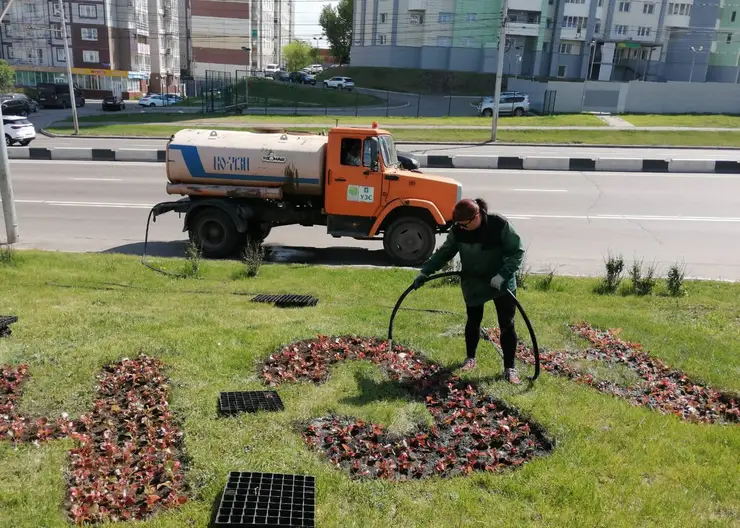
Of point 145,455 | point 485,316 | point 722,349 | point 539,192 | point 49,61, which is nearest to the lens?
point 145,455

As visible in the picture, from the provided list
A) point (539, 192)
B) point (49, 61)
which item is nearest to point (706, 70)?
point (539, 192)

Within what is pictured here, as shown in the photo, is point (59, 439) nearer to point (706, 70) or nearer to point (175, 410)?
point (175, 410)

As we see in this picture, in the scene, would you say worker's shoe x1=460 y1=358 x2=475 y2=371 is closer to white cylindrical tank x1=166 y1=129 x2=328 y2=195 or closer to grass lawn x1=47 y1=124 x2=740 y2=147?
white cylindrical tank x1=166 y1=129 x2=328 y2=195

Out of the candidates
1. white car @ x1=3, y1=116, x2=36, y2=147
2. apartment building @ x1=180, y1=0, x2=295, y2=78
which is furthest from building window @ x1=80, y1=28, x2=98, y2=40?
white car @ x1=3, y1=116, x2=36, y2=147

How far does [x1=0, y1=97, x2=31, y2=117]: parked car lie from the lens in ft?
153

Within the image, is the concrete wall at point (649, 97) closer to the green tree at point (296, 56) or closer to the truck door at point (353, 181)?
the truck door at point (353, 181)

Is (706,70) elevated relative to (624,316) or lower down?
elevated

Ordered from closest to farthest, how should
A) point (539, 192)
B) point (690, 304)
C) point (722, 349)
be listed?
point (722, 349)
point (690, 304)
point (539, 192)

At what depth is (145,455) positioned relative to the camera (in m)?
4.65

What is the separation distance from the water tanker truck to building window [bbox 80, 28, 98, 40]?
6717 cm

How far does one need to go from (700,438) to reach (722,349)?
2.31m

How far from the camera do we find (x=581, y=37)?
2842 inches

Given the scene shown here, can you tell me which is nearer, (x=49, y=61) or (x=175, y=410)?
(x=175, y=410)

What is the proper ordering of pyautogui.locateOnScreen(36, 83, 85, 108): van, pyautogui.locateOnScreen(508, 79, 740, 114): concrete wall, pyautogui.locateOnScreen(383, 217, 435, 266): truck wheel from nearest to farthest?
1. pyautogui.locateOnScreen(383, 217, 435, 266): truck wheel
2. pyautogui.locateOnScreen(508, 79, 740, 114): concrete wall
3. pyautogui.locateOnScreen(36, 83, 85, 108): van
